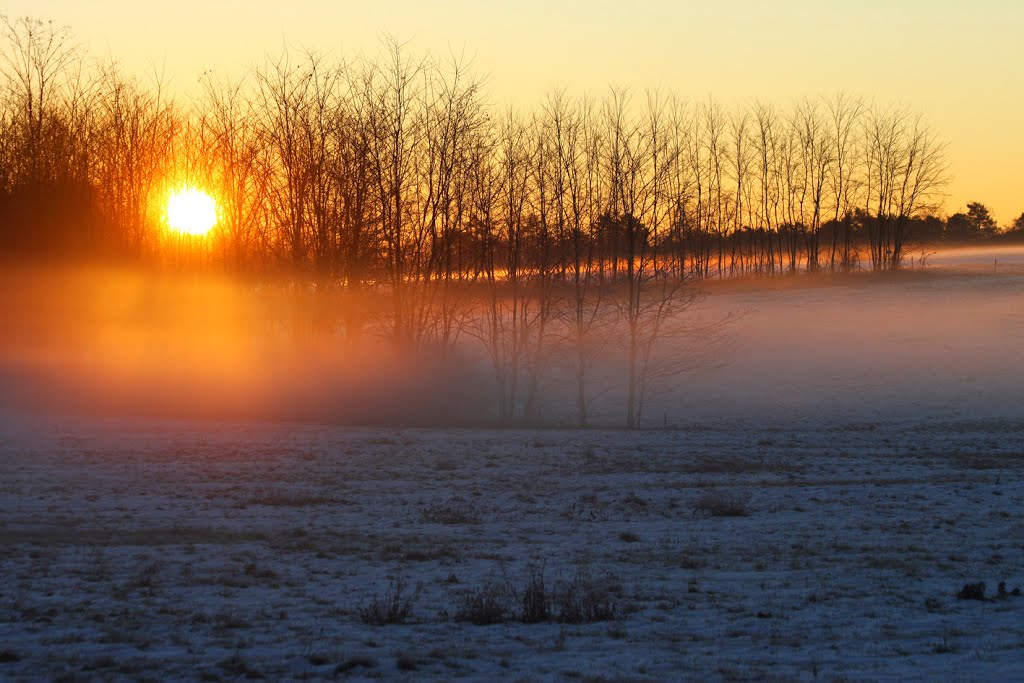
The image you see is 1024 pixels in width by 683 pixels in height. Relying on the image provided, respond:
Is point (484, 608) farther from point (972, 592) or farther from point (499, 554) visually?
point (972, 592)

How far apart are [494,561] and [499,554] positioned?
0.36 m

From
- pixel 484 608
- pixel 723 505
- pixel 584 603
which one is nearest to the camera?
pixel 484 608

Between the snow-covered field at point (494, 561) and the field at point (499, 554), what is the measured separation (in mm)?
39

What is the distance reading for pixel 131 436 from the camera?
68.0ft

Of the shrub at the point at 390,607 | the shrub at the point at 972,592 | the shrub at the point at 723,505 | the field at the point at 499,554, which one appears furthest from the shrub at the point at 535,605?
the shrub at the point at 723,505

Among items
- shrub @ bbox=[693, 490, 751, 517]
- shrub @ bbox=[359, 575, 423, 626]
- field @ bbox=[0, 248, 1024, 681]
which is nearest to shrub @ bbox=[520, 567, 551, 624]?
field @ bbox=[0, 248, 1024, 681]

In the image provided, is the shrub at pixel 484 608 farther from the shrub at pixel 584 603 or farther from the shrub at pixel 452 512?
the shrub at pixel 452 512

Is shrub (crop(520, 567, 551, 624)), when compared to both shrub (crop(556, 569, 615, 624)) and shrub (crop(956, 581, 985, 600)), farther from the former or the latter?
shrub (crop(956, 581, 985, 600))

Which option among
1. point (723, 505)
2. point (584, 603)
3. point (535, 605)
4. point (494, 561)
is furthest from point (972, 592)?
point (723, 505)

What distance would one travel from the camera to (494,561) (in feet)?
35.7

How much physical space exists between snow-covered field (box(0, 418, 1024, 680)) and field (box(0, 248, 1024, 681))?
0.04 meters

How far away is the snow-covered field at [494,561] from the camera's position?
7398 millimetres

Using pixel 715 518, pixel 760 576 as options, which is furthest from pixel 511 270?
pixel 760 576

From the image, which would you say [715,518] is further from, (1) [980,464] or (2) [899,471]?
(1) [980,464]
